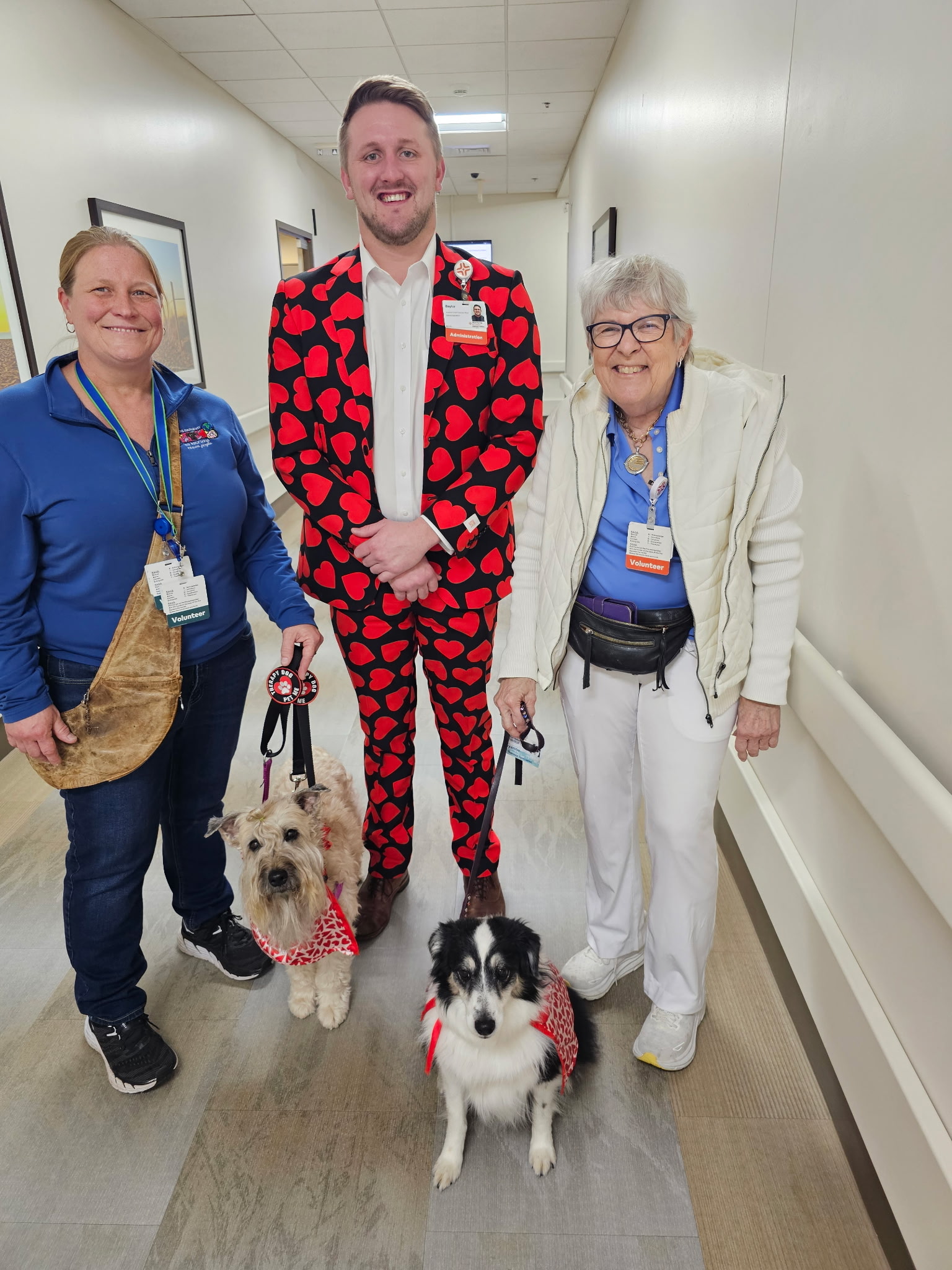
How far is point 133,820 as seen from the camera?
1.69 metres

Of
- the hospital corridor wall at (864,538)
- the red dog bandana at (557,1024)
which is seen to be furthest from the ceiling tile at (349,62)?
the red dog bandana at (557,1024)

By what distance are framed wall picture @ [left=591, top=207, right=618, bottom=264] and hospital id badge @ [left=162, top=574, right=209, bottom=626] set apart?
4228 millimetres

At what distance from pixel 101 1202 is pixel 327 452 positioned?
5.46 feet

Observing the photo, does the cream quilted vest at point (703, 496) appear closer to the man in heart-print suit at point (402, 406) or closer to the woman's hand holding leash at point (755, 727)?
the woman's hand holding leash at point (755, 727)

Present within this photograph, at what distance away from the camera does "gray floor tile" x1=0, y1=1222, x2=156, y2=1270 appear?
58.3 inches

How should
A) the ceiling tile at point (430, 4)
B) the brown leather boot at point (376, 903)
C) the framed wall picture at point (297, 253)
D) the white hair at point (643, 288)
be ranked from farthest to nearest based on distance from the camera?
1. the framed wall picture at point (297, 253)
2. the ceiling tile at point (430, 4)
3. the brown leather boot at point (376, 903)
4. the white hair at point (643, 288)

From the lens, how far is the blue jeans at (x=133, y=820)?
1.65 meters

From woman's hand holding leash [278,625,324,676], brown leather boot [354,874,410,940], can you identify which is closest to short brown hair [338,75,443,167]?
woman's hand holding leash [278,625,324,676]

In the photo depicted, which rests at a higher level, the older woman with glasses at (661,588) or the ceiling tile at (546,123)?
the ceiling tile at (546,123)

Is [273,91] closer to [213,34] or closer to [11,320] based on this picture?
[213,34]

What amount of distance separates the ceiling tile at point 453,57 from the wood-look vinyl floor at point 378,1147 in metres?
5.65

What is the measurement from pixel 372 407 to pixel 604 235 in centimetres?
479

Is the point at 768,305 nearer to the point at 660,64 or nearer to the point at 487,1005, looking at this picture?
the point at 487,1005

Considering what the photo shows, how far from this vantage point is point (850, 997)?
1592 mm
